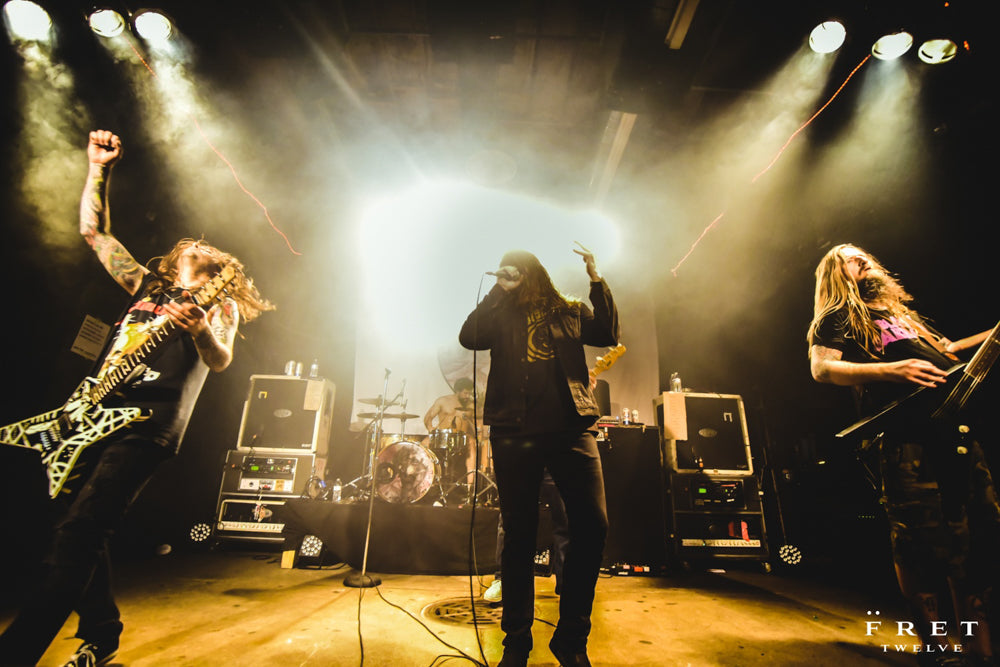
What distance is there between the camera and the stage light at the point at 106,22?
3.49m

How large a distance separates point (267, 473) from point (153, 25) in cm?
473

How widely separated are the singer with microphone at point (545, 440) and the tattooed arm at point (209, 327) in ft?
4.20

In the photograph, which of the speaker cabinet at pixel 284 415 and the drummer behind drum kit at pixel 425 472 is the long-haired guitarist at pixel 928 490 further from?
the speaker cabinet at pixel 284 415

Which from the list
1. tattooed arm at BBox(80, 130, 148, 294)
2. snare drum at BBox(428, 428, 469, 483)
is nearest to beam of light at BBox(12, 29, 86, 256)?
tattooed arm at BBox(80, 130, 148, 294)

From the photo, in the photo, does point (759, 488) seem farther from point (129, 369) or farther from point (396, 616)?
point (129, 369)

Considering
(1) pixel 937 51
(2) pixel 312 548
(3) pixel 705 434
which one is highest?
(1) pixel 937 51

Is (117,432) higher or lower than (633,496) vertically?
higher

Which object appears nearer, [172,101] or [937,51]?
[937,51]

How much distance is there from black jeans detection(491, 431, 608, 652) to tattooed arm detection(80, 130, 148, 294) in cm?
260

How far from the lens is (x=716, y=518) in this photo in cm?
466

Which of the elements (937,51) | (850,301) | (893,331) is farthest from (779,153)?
(893,331)

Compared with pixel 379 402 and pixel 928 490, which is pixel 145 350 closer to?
pixel 379 402

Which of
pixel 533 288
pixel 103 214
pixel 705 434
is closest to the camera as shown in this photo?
pixel 533 288

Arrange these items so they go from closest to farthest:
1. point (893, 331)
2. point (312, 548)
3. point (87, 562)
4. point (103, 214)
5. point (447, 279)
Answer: point (87, 562), point (893, 331), point (103, 214), point (312, 548), point (447, 279)
